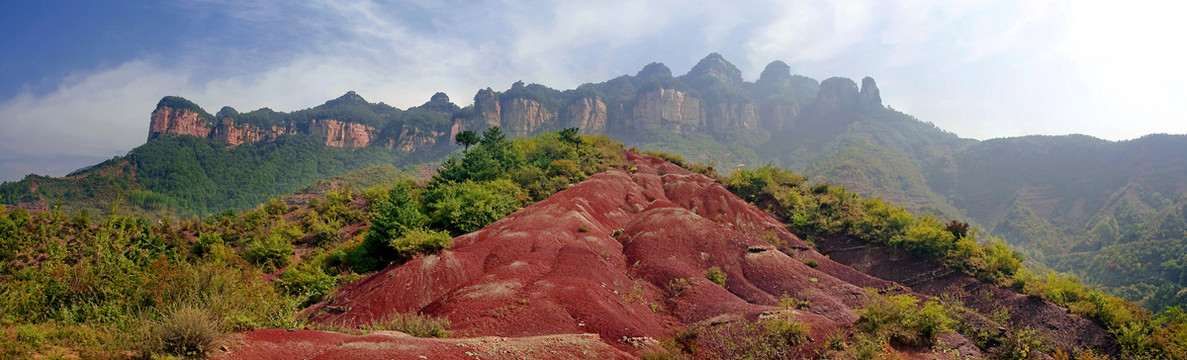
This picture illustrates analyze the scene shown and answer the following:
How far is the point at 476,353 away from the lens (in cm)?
952

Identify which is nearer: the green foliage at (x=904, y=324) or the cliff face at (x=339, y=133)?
the green foliage at (x=904, y=324)

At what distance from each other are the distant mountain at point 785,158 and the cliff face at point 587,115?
0.53 meters

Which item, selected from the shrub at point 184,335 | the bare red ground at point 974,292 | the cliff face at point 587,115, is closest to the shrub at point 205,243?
the shrub at point 184,335

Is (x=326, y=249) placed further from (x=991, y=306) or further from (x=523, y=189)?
(x=991, y=306)

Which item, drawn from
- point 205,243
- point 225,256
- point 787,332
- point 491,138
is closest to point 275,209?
point 205,243

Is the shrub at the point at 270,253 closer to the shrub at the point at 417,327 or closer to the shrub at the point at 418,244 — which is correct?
the shrub at the point at 418,244

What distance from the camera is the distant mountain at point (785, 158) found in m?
73.9

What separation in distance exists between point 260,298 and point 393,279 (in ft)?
23.0

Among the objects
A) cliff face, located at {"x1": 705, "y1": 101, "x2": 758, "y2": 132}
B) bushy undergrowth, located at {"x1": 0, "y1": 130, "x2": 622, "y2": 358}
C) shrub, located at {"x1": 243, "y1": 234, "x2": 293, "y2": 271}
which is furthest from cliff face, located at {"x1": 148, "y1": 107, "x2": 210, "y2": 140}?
cliff face, located at {"x1": 705, "y1": 101, "x2": 758, "y2": 132}

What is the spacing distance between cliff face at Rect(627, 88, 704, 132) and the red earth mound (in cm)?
13402

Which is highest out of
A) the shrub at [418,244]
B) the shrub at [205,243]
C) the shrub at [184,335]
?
the shrub at [184,335]

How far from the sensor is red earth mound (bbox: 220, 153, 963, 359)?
13477 mm

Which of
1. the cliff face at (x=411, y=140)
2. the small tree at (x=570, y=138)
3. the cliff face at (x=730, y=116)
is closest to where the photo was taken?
the small tree at (x=570, y=138)

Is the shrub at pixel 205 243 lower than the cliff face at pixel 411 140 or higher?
lower
